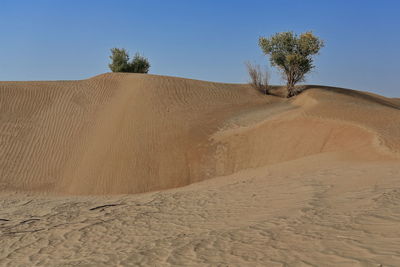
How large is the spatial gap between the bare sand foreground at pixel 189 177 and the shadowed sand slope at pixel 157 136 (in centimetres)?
6

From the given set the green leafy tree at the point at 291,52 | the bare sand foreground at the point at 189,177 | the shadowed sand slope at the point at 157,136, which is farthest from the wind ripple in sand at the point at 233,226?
the green leafy tree at the point at 291,52

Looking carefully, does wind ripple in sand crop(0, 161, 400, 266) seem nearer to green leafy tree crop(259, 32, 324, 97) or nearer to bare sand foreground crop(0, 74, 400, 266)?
bare sand foreground crop(0, 74, 400, 266)

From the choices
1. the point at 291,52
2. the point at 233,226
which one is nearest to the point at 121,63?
the point at 291,52

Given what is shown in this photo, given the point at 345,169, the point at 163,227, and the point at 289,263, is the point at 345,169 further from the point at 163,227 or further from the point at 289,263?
the point at 289,263

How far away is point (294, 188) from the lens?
816 centimetres

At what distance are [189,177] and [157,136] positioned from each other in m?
2.85

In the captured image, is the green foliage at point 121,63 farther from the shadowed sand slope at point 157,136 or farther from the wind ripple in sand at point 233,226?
the wind ripple in sand at point 233,226

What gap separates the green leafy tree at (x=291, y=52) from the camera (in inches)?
826

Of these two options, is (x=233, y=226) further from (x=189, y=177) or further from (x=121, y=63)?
(x=121, y=63)

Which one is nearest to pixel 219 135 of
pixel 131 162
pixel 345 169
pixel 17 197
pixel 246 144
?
pixel 246 144

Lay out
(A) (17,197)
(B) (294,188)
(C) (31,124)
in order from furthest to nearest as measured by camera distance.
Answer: (C) (31,124) → (A) (17,197) → (B) (294,188)

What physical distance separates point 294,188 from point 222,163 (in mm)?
5006

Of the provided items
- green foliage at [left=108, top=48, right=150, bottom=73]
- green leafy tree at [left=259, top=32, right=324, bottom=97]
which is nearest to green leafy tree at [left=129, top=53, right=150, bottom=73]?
green foliage at [left=108, top=48, right=150, bottom=73]

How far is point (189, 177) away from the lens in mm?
12742
